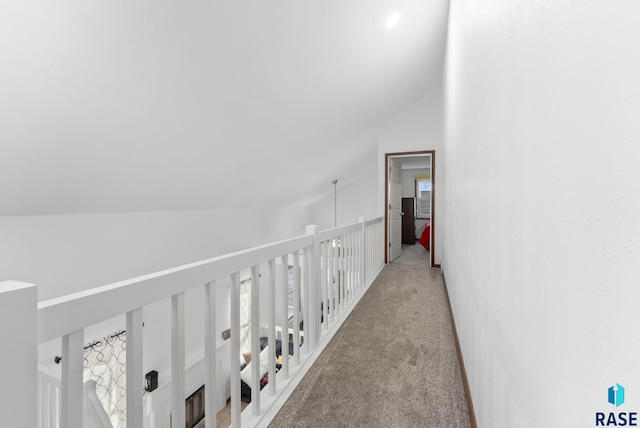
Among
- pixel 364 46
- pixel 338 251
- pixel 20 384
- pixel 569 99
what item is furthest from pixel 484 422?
pixel 364 46

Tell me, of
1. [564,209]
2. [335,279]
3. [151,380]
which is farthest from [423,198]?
[564,209]

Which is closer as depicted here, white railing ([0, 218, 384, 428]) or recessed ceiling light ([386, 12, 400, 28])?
white railing ([0, 218, 384, 428])

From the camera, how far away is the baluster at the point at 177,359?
96cm

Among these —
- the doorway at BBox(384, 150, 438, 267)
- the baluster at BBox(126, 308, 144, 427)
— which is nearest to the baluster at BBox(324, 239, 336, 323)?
the baluster at BBox(126, 308, 144, 427)

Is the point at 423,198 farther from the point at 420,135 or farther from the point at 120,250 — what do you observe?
the point at 120,250

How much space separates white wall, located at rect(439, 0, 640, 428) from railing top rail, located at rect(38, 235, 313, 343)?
3.04 ft

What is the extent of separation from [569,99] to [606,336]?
13.9 inches

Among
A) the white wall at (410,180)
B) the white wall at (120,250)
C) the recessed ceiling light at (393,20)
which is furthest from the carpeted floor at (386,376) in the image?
the white wall at (410,180)

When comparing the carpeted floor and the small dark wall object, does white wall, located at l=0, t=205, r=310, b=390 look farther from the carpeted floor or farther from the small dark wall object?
the carpeted floor

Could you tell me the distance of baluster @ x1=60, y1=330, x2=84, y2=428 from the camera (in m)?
0.69

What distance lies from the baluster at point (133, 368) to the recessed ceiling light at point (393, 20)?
290 cm

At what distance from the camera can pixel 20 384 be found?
1.86 feet

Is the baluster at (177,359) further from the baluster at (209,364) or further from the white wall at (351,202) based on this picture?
the white wall at (351,202)

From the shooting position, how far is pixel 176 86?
208 cm
